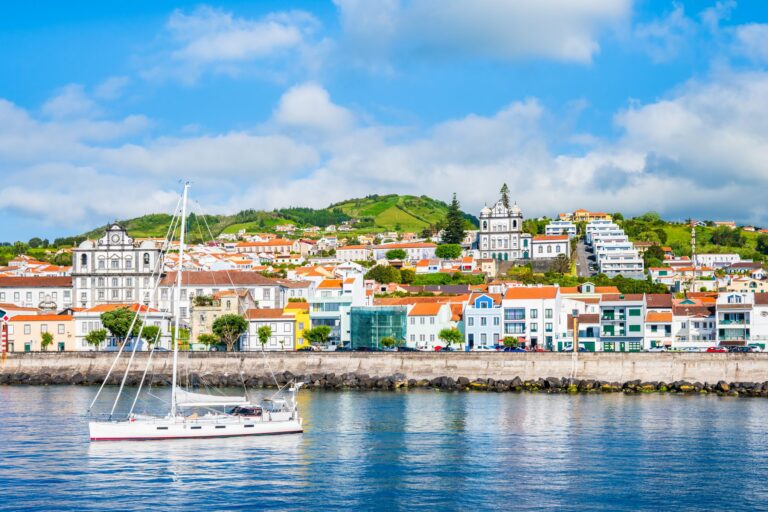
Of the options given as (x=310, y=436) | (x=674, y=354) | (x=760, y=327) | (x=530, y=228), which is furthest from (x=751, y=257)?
(x=310, y=436)

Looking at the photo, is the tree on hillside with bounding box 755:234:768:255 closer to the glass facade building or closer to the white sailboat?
the glass facade building

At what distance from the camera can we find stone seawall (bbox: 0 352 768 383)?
61.0 metres

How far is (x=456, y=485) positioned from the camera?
31375 millimetres

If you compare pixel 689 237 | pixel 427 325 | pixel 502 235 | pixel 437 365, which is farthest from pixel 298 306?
pixel 689 237

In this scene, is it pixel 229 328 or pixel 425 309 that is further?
pixel 425 309

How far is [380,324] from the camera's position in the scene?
77750 mm

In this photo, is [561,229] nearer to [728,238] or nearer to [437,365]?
[728,238]

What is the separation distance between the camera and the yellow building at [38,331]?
264 ft

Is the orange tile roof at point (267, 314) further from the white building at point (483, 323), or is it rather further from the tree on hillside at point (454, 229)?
the tree on hillside at point (454, 229)

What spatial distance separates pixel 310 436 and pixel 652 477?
14467 mm

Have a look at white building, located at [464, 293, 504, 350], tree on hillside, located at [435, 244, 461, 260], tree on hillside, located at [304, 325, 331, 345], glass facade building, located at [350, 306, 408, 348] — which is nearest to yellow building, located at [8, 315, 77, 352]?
tree on hillside, located at [304, 325, 331, 345]

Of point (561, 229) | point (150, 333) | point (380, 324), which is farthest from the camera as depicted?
point (561, 229)

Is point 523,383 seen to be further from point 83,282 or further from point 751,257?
point 751,257

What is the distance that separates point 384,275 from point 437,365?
4884 centimetres
